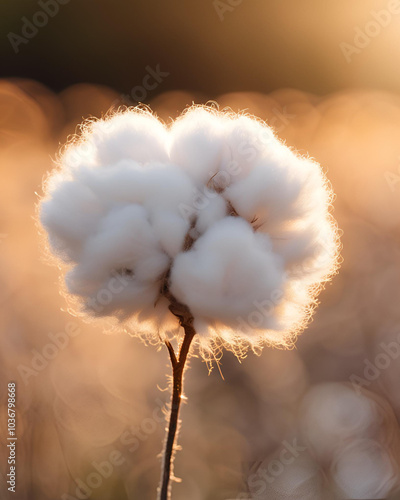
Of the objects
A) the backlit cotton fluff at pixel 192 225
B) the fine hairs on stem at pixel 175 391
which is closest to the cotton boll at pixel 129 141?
the backlit cotton fluff at pixel 192 225

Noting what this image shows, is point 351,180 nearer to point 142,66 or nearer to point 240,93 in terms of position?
point 240,93

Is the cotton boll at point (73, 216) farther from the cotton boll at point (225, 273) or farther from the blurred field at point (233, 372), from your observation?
the blurred field at point (233, 372)

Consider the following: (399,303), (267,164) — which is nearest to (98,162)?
(267,164)

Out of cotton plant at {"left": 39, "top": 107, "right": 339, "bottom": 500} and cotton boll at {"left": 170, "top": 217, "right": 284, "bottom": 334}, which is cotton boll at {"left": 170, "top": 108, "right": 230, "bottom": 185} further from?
cotton boll at {"left": 170, "top": 217, "right": 284, "bottom": 334}

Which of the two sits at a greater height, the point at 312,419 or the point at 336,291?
the point at 336,291

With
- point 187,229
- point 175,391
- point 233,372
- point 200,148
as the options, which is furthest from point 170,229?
point 233,372

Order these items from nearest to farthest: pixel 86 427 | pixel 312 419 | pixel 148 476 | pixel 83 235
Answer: pixel 83 235
pixel 86 427
pixel 148 476
pixel 312 419

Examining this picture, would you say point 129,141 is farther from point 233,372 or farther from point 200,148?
point 233,372
